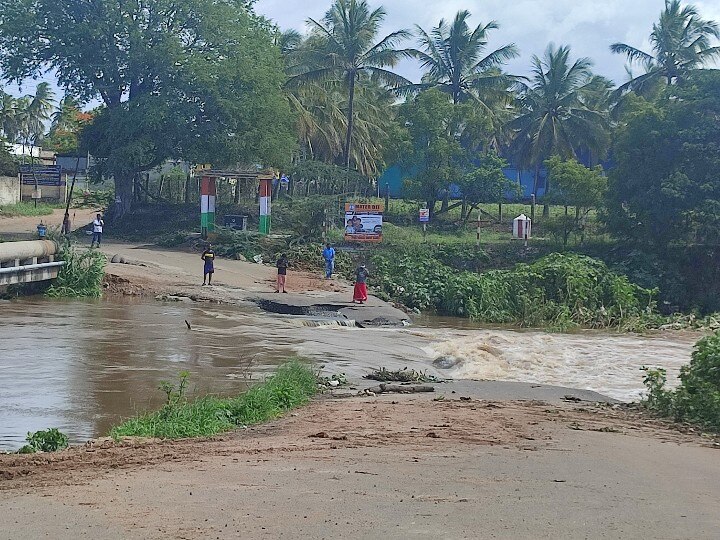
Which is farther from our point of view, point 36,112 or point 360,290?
point 36,112

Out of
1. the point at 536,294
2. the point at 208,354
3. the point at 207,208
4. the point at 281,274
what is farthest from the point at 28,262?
the point at 536,294

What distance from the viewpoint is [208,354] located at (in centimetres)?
1958

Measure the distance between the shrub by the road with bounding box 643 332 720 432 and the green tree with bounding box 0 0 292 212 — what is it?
31.6 meters

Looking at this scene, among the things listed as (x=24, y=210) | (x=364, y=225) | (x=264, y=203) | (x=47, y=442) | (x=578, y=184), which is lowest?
(x=47, y=442)

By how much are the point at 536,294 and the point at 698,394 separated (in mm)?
20350

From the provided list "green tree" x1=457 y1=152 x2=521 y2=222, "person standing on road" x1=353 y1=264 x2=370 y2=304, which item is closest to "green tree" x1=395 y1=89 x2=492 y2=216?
"green tree" x1=457 y1=152 x2=521 y2=222

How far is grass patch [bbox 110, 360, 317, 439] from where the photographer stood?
37.4 ft

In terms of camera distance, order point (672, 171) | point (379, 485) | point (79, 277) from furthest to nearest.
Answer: point (672, 171), point (79, 277), point (379, 485)

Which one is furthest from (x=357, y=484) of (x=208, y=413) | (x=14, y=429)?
(x=14, y=429)

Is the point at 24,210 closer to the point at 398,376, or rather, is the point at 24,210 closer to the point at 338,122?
the point at 338,122

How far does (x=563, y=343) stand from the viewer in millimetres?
26312

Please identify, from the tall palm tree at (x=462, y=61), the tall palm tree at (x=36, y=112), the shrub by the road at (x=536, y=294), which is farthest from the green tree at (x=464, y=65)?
the tall palm tree at (x=36, y=112)

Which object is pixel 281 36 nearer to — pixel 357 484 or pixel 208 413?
pixel 208 413

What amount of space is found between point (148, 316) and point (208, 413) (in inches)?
543
